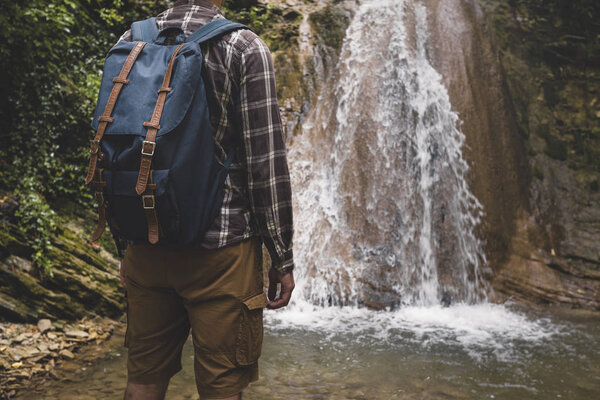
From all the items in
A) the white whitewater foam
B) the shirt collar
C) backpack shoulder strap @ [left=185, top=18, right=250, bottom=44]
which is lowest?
the white whitewater foam

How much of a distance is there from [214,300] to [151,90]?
678 millimetres

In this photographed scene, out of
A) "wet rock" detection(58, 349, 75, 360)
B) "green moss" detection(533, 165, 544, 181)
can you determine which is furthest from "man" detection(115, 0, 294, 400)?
"green moss" detection(533, 165, 544, 181)

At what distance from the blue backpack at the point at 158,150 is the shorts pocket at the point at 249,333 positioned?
0.91 ft

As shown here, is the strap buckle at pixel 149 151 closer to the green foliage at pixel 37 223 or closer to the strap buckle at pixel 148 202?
the strap buckle at pixel 148 202

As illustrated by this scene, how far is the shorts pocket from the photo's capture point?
4.80 feet

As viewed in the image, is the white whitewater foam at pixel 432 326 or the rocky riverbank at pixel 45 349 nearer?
the rocky riverbank at pixel 45 349

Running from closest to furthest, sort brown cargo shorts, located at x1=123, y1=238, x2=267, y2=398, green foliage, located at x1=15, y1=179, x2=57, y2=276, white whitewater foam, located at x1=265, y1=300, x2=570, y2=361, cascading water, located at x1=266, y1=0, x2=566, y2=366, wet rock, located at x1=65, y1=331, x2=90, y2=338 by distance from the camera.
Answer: brown cargo shorts, located at x1=123, y1=238, x2=267, y2=398 → wet rock, located at x1=65, y1=331, x2=90, y2=338 → green foliage, located at x1=15, y1=179, x2=57, y2=276 → white whitewater foam, located at x1=265, y1=300, x2=570, y2=361 → cascading water, located at x1=266, y1=0, x2=566, y2=366

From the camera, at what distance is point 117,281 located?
13.9 ft

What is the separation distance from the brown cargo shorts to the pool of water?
1.61 meters

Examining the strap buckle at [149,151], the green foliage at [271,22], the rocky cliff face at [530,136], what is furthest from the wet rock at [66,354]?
the green foliage at [271,22]

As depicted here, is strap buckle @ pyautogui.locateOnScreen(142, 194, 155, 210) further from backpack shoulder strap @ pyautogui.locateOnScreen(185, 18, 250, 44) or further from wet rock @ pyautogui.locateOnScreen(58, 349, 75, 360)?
wet rock @ pyautogui.locateOnScreen(58, 349, 75, 360)

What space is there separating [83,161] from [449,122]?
4.73 m

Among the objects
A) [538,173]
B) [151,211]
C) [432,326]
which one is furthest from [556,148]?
[151,211]

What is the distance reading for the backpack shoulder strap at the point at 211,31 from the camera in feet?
4.77
